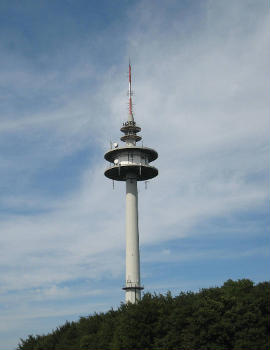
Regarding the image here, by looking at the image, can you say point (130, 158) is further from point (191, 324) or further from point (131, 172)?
point (191, 324)

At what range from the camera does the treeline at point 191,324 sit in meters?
42.1

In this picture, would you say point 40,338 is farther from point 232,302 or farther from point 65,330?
point 232,302

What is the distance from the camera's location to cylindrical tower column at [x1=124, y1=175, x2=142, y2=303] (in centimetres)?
7025

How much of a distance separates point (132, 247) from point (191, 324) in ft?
97.4

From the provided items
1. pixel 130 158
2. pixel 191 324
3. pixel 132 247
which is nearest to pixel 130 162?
pixel 130 158

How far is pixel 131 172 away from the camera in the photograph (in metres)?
77.6

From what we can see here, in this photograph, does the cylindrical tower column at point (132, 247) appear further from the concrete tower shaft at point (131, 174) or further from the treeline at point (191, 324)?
the treeline at point (191, 324)

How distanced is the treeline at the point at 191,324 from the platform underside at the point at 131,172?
27.9 meters

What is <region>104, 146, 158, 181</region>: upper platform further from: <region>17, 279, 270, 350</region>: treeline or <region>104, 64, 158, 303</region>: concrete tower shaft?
<region>17, 279, 270, 350</region>: treeline

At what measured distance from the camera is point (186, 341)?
1690 inches

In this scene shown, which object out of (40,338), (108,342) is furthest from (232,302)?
(40,338)

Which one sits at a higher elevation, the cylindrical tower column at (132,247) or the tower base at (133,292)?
the cylindrical tower column at (132,247)

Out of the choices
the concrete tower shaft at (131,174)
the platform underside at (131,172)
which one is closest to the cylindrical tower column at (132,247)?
the concrete tower shaft at (131,174)

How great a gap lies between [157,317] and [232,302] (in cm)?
792
